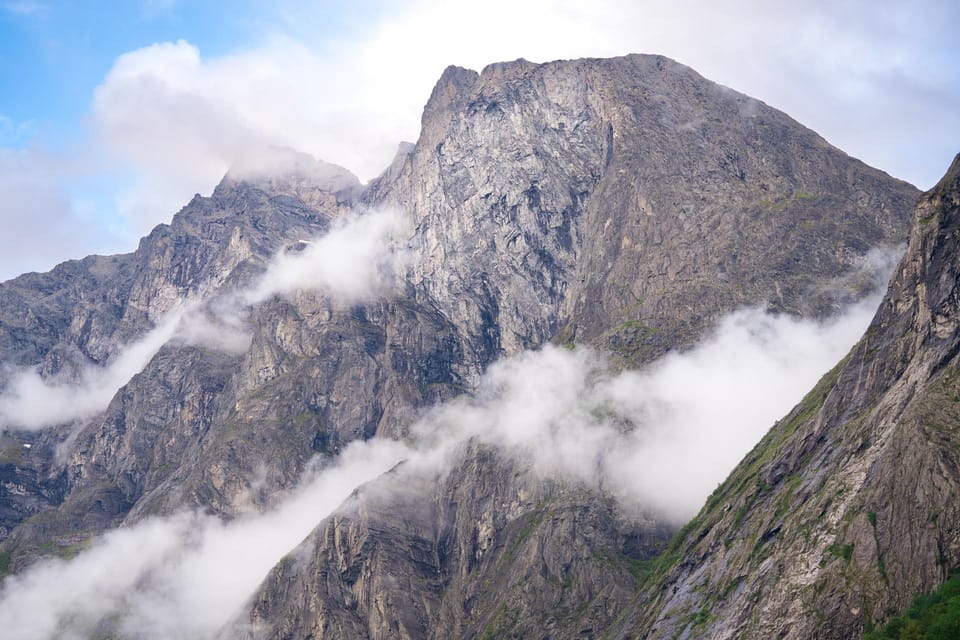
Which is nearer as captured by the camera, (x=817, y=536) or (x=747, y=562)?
(x=817, y=536)

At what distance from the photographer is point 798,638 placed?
534 feet

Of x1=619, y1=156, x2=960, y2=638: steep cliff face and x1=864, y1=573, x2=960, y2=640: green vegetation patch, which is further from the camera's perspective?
x1=619, y1=156, x2=960, y2=638: steep cliff face

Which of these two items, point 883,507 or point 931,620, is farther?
point 883,507

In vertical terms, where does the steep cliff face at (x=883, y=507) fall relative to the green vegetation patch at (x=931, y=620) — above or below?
above

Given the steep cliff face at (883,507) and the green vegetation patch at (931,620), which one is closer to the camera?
the green vegetation patch at (931,620)

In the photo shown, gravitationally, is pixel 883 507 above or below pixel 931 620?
above

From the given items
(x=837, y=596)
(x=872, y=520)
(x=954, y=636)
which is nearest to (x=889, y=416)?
(x=872, y=520)

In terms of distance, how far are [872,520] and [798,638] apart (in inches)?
827

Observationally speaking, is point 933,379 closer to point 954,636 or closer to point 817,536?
point 817,536

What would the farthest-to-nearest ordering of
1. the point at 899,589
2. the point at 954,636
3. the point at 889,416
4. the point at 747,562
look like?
the point at 747,562 < the point at 889,416 < the point at 899,589 < the point at 954,636

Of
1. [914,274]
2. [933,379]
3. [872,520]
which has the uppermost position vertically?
[914,274]

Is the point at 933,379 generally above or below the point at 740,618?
above

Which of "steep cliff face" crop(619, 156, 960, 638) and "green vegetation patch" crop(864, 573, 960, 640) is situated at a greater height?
"steep cliff face" crop(619, 156, 960, 638)

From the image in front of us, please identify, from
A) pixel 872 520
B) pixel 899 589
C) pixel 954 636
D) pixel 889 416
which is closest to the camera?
pixel 954 636
